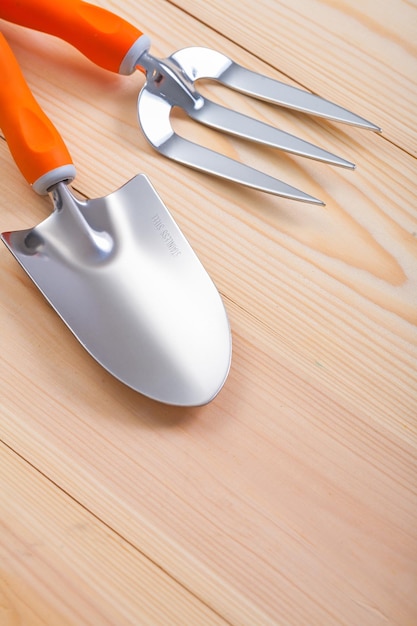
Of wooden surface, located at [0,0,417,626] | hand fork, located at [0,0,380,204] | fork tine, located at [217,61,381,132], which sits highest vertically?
fork tine, located at [217,61,381,132]

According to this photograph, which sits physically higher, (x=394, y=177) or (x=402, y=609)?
(x=394, y=177)

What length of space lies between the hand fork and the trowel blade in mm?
68

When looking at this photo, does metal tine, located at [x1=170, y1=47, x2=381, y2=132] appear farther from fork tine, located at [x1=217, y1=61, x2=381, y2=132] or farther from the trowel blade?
the trowel blade

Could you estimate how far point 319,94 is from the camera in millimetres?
737

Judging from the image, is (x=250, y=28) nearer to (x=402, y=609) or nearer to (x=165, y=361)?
(x=165, y=361)

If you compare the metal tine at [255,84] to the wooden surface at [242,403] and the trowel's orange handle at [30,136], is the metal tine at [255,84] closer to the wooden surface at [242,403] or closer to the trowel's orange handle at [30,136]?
the wooden surface at [242,403]

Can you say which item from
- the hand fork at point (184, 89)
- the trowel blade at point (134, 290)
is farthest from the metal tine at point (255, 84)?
the trowel blade at point (134, 290)

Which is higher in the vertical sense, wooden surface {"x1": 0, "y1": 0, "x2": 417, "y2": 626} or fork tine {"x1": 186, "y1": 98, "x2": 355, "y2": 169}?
fork tine {"x1": 186, "y1": 98, "x2": 355, "y2": 169}

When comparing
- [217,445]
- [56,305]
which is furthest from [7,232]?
[217,445]

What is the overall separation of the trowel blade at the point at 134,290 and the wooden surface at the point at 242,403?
0.03 meters

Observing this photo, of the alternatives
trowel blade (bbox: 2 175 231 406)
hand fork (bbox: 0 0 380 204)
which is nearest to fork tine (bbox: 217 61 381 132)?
hand fork (bbox: 0 0 380 204)

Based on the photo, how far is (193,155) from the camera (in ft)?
2.23

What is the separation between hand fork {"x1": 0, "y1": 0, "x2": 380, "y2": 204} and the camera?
669 millimetres

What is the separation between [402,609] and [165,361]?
25cm
